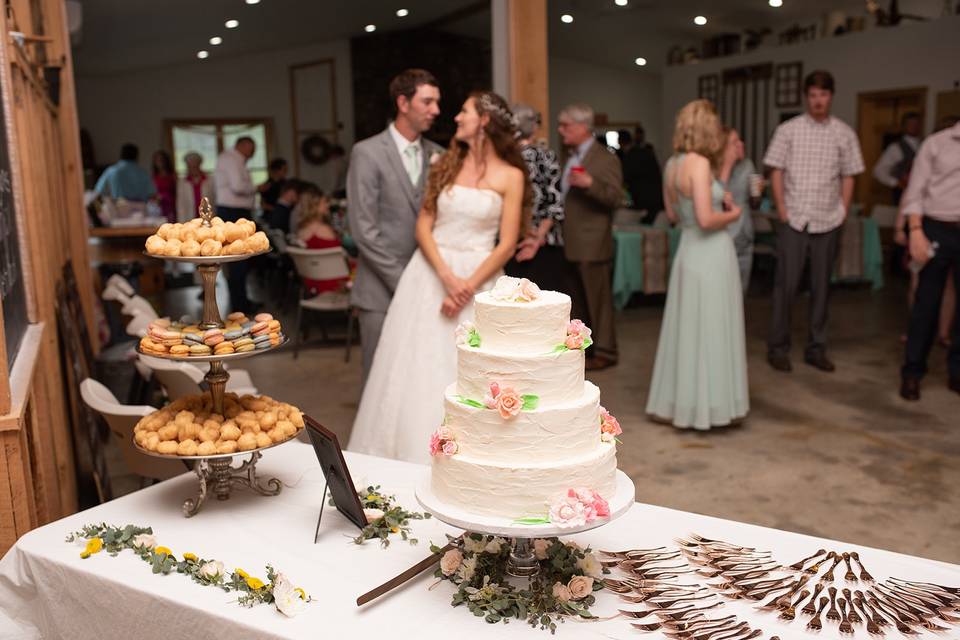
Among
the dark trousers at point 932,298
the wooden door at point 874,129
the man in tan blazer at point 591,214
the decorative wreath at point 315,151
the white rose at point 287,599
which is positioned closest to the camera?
the white rose at point 287,599

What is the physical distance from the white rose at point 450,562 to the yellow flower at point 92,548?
2.55 ft

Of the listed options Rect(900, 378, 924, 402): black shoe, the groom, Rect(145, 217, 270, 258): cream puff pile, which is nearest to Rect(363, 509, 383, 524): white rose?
Rect(145, 217, 270, 258): cream puff pile

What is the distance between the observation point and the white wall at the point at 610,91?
16.2 m

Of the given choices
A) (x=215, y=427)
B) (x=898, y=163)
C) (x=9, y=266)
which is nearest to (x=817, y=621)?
(x=215, y=427)

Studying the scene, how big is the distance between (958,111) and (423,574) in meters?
10.9

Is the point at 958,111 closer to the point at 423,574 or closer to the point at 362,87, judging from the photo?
the point at 362,87

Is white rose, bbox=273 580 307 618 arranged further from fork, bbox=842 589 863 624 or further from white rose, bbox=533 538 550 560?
fork, bbox=842 589 863 624

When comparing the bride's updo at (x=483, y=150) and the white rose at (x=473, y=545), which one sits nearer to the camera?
the white rose at (x=473, y=545)

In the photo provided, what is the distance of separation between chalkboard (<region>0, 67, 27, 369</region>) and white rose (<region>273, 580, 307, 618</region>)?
3.82ft

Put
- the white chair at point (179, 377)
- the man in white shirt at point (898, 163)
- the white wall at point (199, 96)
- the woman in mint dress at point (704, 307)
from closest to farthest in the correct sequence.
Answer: the white chair at point (179, 377), the woman in mint dress at point (704, 307), the man in white shirt at point (898, 163), the white wall at point (199, 96)

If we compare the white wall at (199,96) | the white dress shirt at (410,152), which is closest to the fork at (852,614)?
the white dress shirt at (410,152)

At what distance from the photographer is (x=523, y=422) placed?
5.53 ft

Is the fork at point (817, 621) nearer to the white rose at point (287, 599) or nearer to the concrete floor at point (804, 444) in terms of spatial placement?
the white rose at point (287, 599)

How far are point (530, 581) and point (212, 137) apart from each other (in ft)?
53.6
